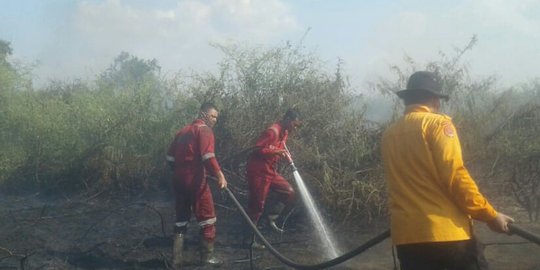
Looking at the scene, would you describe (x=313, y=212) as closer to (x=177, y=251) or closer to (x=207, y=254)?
(x=207, y=254)

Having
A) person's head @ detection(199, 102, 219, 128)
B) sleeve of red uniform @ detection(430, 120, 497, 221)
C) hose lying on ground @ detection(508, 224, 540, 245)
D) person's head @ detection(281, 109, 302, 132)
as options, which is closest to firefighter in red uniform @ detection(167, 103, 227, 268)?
person's head @ detection(199, 102, 219, 128)

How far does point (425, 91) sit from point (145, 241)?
4997mm

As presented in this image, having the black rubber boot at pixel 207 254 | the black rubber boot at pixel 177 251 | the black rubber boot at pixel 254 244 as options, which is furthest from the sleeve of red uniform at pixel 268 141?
the black rubber boot at pixel 177 251

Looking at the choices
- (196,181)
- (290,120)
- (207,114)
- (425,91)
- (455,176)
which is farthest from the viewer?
(290,120)

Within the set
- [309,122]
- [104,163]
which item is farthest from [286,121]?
[104,163]

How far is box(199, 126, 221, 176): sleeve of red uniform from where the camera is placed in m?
5.74

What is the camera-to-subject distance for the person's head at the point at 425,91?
10.0 ft

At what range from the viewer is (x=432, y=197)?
289cm

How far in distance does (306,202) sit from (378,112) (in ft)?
9.65

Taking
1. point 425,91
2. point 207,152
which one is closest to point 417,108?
point 425,91

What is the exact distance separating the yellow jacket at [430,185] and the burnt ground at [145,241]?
215 centimetres

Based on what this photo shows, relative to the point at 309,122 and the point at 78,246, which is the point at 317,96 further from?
the point at 78,246

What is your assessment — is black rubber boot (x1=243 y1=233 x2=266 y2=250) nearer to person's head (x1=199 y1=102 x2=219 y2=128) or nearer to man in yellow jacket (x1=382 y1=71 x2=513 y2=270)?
person's head (x1=199 y1=102 x2=219 y2=128)

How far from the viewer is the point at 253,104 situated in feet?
30.8
